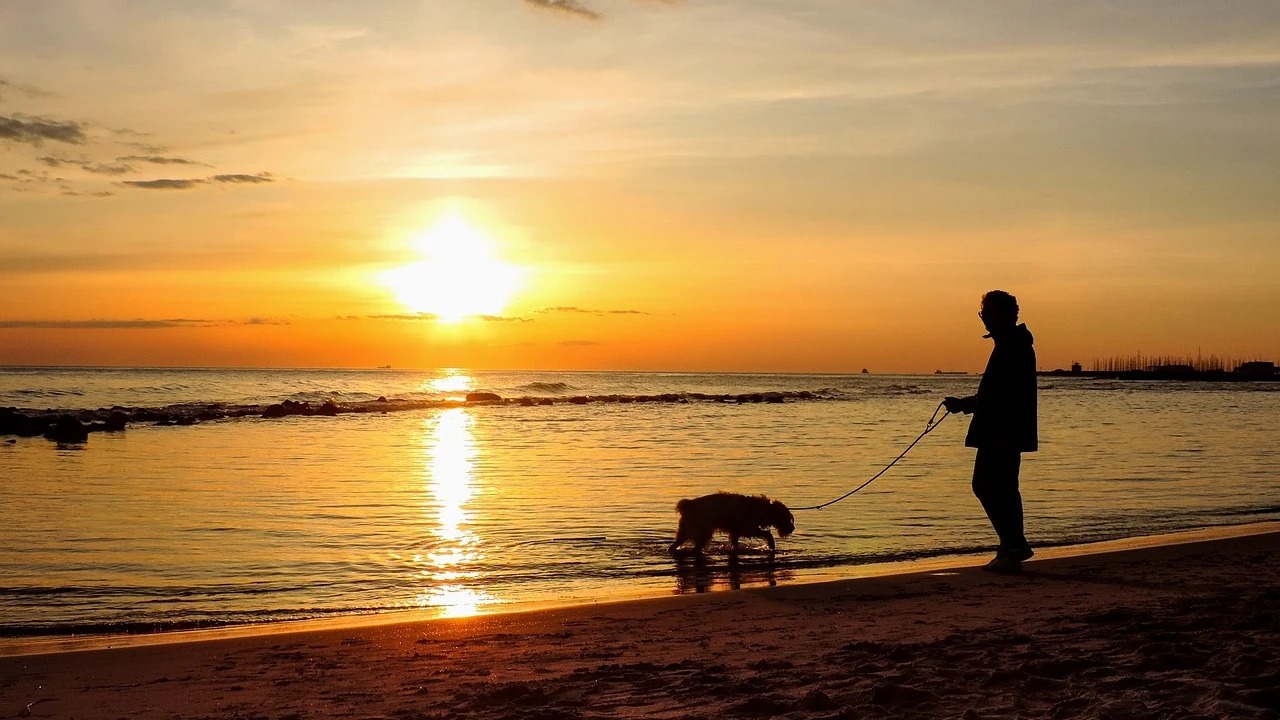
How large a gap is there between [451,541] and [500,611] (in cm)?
310

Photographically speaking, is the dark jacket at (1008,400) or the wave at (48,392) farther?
the wave at (48,392)

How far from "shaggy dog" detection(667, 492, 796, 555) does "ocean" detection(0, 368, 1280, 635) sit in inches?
10.5

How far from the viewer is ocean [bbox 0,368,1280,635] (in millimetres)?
7918

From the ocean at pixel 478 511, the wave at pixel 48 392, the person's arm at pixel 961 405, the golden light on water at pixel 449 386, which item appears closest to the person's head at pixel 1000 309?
the person's arm at pixel 961 405

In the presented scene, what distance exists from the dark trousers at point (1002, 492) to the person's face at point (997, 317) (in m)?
1.03

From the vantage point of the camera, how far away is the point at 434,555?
9.36m

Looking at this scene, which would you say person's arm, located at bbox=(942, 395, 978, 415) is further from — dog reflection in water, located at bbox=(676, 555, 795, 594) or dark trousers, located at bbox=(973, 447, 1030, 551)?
dog reflection in water, located at bbox=(676, 555, 795, 594)

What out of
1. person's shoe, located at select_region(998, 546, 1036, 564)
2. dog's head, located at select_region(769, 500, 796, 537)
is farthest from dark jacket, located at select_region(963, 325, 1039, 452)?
dog's head, located at select_region(769, 500, 796, 537)

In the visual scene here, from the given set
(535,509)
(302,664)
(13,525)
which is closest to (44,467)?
(13,525)

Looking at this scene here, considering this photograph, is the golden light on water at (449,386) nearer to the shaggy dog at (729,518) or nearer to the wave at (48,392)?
the wave at (48,392)

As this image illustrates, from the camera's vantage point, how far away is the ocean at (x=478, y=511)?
312 inches

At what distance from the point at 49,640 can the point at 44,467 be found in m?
12.2

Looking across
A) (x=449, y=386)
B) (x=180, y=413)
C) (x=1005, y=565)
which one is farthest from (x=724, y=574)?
(x=449, y=386)

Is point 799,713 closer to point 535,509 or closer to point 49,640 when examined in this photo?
point 49,640
